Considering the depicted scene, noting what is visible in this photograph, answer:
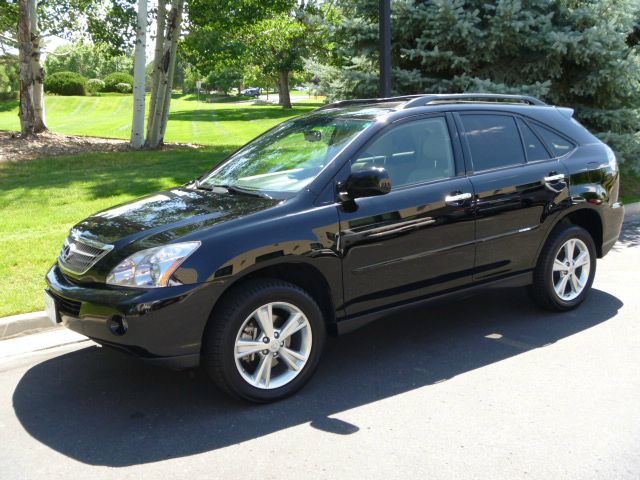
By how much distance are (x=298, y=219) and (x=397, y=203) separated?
73cm

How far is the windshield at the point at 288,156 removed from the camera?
15.0ft

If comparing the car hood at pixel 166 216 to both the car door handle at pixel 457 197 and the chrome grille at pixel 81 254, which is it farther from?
the car door handle at pixel 457 197

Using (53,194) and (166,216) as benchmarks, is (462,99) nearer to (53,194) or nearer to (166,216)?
(166,216)

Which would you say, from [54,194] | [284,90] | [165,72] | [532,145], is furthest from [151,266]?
[284,90]

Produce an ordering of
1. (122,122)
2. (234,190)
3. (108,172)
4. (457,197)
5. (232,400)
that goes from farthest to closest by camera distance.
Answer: (122,122) < (108,172) < (457,197) < (234,190) < (232,400)

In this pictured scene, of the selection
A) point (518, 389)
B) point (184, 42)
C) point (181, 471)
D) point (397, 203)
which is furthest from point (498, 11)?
point (184, 42)

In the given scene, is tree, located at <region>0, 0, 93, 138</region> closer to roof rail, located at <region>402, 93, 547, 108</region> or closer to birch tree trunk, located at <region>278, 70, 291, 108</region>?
roof rail, located at <region>402, 93, 547, 108</region>

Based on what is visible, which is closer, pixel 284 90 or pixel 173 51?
pixel 173 51

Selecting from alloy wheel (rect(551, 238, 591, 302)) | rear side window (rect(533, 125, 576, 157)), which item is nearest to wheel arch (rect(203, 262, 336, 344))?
alloy wheel (rect(551, 238, 591, 302))

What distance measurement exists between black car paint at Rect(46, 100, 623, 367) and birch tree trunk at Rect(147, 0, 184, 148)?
1200cm

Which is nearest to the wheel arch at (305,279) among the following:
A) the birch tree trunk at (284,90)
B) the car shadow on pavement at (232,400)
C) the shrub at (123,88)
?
the car shadow on pavement at (232,400)

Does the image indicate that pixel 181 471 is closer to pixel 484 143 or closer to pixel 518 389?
pixel 518 389

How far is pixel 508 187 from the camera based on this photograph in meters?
→ 5.12

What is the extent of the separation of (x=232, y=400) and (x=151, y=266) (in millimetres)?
963
